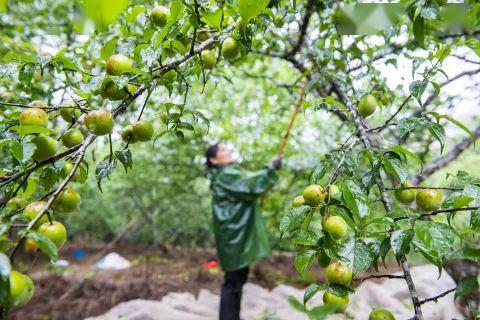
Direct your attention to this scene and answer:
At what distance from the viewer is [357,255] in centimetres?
87

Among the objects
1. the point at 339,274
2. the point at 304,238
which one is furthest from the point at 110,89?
the point at 339,274

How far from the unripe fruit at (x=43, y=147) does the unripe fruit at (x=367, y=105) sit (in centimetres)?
95

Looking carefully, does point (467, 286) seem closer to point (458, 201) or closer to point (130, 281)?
point (458, 201)

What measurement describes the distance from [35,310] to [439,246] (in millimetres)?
4568

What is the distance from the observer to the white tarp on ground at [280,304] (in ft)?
11.7

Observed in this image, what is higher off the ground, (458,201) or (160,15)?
(160,15)

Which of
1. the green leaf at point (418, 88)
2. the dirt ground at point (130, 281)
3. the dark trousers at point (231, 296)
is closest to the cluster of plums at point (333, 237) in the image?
the green leaf at point (418, 88)

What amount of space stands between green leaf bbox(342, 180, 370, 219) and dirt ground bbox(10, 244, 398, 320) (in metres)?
2.35

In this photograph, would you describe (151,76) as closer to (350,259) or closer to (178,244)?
(350,259)

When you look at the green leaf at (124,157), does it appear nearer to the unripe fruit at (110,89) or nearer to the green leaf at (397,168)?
the unripe fruit at (110,89)

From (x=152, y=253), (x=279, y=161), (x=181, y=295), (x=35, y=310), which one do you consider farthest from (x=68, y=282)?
(x=279, y=161)

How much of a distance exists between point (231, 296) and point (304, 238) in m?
2.88

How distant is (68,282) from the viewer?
17.4 ft

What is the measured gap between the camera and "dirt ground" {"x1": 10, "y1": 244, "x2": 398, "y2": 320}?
4199 millimetres
